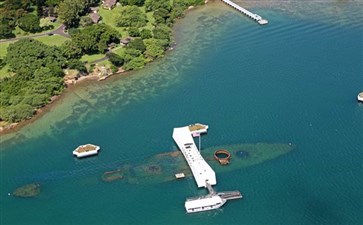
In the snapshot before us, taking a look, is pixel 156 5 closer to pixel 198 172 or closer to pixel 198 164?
pixel 198 164

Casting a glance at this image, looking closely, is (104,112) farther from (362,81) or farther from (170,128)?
(362,81)

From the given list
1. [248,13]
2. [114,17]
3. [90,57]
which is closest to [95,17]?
[114,17]

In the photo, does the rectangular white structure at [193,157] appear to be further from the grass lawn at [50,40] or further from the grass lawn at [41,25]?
the grass lawn at [41,25]

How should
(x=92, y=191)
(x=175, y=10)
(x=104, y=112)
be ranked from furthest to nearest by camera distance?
(x=175, y=10) < (x=104, y=112) < (x=92, y=191)

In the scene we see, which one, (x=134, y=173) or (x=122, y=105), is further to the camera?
(x=122, y=105)

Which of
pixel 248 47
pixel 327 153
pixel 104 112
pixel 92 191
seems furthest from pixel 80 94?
pixel 327 153

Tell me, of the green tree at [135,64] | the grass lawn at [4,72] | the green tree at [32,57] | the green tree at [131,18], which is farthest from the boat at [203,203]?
the green tree at [131,18]
